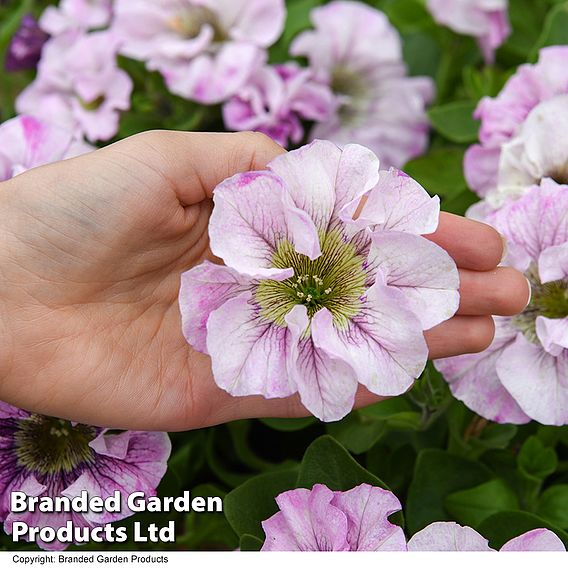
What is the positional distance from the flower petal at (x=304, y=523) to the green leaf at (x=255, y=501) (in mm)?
112

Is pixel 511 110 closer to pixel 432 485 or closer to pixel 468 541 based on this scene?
pixel 432 485

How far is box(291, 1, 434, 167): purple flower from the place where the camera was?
156 centimetres

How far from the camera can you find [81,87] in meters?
1.50

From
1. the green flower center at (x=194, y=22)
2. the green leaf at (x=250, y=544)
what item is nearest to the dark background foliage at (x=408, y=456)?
the green leaf at (x=250, y=544)

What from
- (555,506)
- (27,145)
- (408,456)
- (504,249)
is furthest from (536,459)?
(27,145)

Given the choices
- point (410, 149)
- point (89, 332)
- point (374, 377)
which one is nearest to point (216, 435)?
point (89, 332)

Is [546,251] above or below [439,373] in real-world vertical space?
above

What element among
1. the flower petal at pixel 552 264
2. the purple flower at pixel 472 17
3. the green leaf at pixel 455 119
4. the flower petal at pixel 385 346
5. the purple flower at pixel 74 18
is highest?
the purple flower at pixel 74 18

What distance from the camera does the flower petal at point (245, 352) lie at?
0.85 metres

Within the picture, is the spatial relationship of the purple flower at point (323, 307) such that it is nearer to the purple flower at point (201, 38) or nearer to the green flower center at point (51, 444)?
the green flower center at point (51, 444)

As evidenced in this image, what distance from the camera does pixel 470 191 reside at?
53.4 inches

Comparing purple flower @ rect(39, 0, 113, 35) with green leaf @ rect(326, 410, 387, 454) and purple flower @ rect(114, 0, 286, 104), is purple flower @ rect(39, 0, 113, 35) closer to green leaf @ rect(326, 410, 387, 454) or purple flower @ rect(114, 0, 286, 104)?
purple flower @ rect(114, 0, 286, 104)

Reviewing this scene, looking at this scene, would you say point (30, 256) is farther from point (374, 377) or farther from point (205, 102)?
point (205, 102)

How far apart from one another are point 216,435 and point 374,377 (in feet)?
1.77
